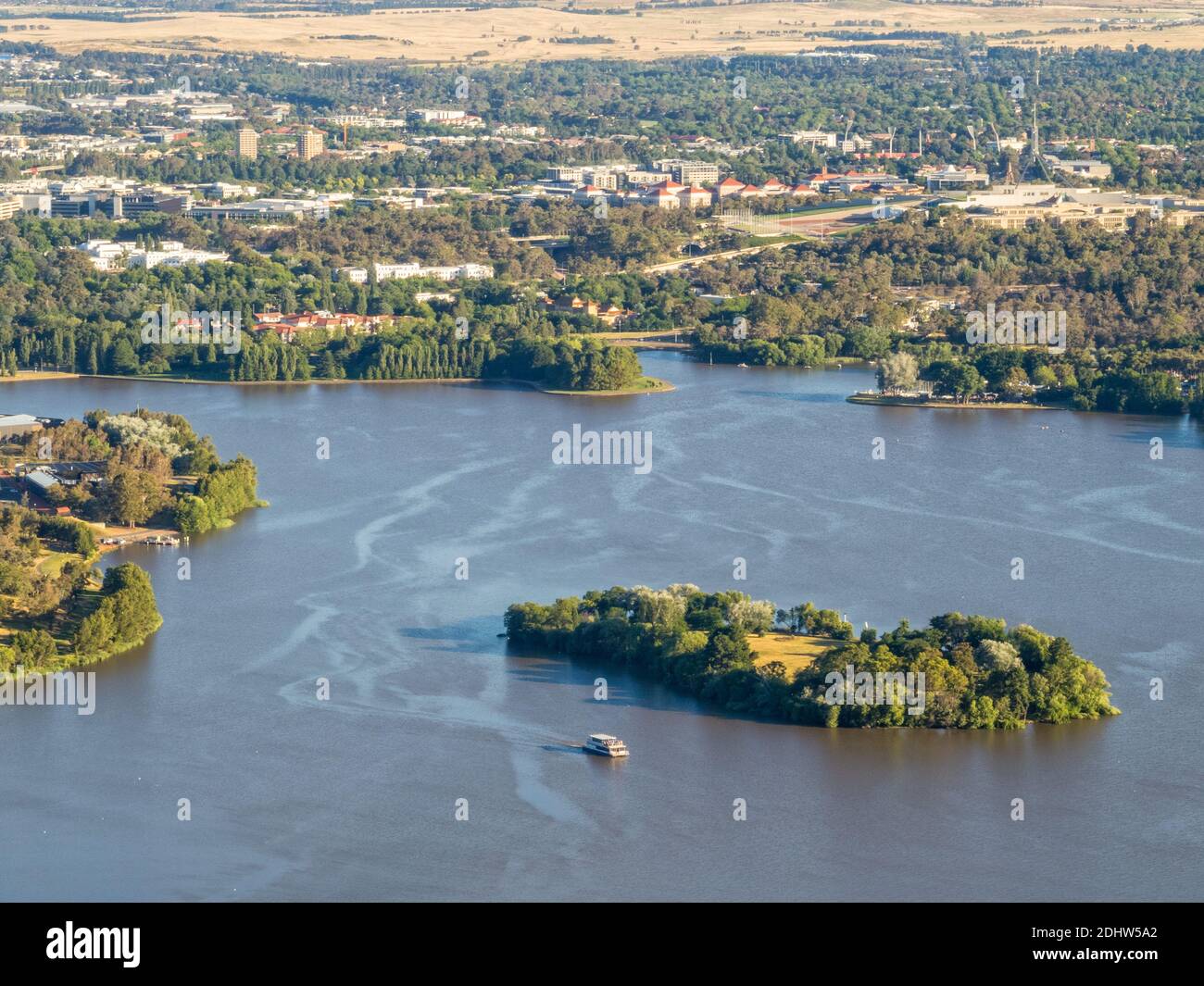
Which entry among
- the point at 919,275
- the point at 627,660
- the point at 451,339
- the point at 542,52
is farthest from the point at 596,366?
the point at 542,52

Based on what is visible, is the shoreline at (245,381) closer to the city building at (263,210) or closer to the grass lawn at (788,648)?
the grass lawn at (788,648)

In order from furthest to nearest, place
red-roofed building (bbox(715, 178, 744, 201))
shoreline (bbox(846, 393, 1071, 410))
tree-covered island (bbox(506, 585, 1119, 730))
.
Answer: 1. red-roofed building (bbox(715, 178, 744, 201))
2. shoreline (bbox(846, 393, 1071, 410))
3. tree-covered island (bbox(506, 585, 1119, 730))

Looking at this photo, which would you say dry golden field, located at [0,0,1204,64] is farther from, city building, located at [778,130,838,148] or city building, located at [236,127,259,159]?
city building, located at [236,127,259,159]

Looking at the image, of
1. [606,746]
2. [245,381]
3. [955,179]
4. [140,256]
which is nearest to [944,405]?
[245,381]

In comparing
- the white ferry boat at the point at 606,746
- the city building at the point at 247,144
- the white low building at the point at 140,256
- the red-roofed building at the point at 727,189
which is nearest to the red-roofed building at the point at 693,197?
the red-roofed building at the point at 727,189

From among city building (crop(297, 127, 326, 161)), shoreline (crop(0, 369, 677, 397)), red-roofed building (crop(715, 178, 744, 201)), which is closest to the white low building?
shoreline (crop(0, 369, 677, 397))
